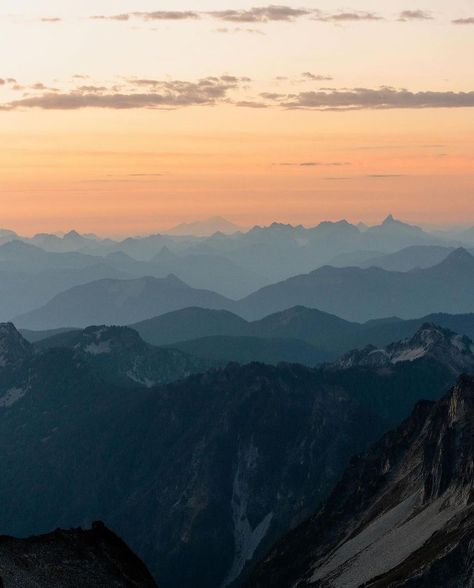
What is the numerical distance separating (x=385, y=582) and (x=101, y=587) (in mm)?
67970

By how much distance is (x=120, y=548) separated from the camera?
476ft

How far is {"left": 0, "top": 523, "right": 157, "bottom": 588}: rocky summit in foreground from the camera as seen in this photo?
130m

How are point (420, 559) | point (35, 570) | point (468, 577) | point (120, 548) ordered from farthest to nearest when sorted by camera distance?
point (420, 559) < point (468, 577) < point (120, 548) < point (35, 570)

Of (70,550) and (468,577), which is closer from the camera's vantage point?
(70,550)

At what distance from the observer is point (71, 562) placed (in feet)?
447

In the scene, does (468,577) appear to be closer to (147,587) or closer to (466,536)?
(466,536)

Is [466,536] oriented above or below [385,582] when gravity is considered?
above

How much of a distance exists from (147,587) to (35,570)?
44.0 ft

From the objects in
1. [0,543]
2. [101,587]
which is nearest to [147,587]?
[101,587]

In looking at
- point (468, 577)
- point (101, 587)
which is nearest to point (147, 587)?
point (101, 587)

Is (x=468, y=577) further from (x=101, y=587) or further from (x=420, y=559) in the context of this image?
(x=101, y=587)

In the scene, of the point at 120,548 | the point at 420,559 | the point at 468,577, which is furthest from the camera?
the point at 420,559

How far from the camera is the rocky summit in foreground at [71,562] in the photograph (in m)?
130

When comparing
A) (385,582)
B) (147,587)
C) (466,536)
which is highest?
(147,587)
